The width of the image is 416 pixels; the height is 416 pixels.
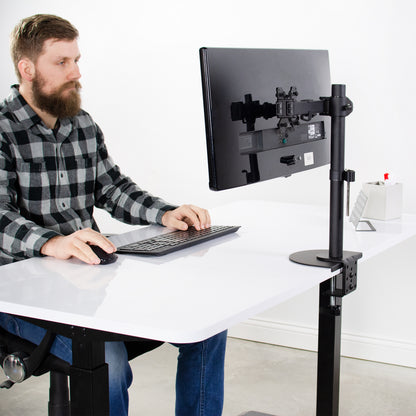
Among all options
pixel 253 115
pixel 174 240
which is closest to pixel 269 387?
pixel 174 240

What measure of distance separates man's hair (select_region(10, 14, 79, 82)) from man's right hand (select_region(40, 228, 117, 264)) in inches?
26.0

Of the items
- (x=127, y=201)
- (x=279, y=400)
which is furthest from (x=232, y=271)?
(x=279, y=400)

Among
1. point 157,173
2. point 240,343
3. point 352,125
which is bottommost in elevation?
point 240,343

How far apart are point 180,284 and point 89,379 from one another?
258 millimetres

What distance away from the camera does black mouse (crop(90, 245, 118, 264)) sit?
5.01 feet

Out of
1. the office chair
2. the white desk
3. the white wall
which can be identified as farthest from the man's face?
the white wall

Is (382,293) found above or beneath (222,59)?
beneath

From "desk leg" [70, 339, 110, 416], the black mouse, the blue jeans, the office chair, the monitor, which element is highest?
the monitor

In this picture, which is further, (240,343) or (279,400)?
(240,343)

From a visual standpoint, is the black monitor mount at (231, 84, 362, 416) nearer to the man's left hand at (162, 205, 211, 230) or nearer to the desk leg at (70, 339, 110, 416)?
the man's left hand at (162, 205, 211, 230)

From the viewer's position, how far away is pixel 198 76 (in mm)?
3006

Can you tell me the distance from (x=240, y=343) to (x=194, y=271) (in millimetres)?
1639

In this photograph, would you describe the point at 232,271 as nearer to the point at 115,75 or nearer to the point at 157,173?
the point at 157,173

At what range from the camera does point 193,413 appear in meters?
1.83
